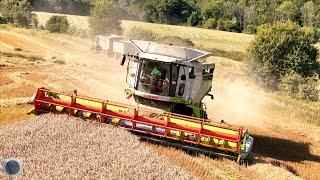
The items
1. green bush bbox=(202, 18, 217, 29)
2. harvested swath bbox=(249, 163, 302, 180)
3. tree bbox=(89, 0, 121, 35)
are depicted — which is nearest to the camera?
harvested swath bbox=(249, 163, 302, 180)

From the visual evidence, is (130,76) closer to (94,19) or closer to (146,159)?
(146,159)

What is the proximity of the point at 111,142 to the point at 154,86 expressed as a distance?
3435mm

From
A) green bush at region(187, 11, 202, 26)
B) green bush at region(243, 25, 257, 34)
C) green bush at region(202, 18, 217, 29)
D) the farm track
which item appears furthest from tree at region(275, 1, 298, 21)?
the farm track

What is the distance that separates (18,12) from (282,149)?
58.0m

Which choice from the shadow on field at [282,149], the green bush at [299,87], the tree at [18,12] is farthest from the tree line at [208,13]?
the shadow on field at [282,149]

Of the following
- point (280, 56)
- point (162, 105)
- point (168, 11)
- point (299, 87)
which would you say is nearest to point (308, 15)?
point (168, 11)

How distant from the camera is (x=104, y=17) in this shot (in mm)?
59625

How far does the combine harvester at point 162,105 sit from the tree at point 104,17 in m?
42.3

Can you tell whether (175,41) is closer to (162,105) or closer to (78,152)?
(162,105)

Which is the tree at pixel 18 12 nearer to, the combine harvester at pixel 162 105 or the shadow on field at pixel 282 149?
the combine harvester at pixel 162 105

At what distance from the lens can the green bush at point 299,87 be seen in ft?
114

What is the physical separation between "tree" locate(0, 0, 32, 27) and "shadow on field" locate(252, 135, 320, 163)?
56188 mm

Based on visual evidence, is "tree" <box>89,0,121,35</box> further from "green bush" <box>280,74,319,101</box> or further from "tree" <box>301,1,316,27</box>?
"tree" <box>301,1,316,27</box>

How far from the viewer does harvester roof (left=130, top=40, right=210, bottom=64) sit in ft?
55.0
